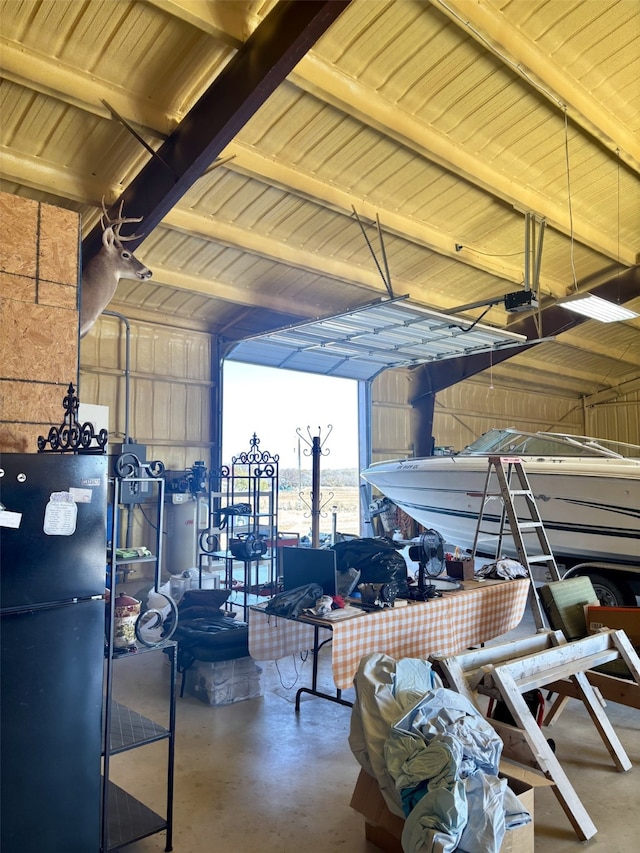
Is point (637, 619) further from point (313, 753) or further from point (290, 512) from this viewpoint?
point (290, 512)

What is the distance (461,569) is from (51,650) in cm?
281

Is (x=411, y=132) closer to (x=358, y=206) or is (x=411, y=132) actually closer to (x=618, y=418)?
(x=358, y=206)

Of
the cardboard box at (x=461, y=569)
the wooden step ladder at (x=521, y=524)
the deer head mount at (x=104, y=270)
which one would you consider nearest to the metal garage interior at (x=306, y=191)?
the deer head mount at (x=104, y=270)

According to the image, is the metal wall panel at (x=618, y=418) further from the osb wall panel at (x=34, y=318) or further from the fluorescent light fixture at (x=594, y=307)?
the osb wall panel at (x=34, y=318)

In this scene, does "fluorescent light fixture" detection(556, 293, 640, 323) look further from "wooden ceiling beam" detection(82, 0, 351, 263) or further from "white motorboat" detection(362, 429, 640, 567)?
"wooden ceiling beam" detection(82, 0, 351, 263)

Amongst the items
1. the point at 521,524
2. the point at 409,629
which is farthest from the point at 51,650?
the point at 521,524

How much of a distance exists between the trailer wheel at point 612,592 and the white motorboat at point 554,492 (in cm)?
20

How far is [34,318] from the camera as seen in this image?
289cm

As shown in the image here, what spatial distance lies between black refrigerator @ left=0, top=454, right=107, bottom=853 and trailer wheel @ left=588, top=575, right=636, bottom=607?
4.48m

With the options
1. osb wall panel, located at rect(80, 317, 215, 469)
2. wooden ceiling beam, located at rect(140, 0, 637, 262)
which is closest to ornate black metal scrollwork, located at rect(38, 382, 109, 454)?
wooden ceiling beam, located at rect(140, 0, 637, 262)

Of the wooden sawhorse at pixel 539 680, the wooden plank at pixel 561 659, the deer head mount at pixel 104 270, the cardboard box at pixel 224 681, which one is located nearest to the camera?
the wooden sawhorse at pixel 539 680

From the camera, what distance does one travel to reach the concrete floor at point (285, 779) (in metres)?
2.43

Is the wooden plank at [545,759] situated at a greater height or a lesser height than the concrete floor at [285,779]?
greater

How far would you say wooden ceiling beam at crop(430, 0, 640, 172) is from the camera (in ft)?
14.0
